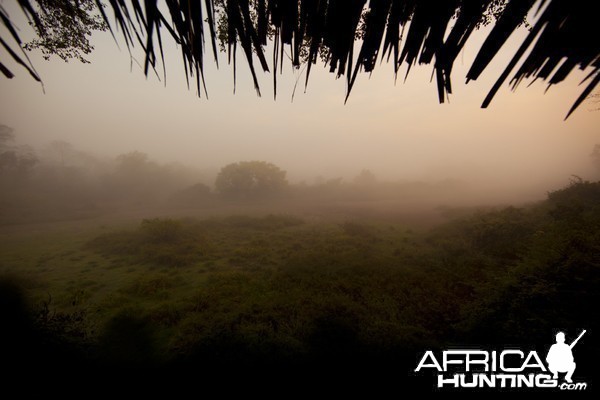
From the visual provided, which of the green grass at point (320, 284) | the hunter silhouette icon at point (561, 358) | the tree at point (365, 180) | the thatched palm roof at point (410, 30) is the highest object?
the tree at point (365, 180)

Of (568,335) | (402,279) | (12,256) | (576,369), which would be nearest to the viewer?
(576,369)

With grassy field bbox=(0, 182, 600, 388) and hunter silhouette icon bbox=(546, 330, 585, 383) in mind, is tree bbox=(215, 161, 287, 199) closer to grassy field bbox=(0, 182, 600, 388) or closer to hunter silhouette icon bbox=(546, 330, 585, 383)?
grassy field bbox=(0, 182, 600, 388)

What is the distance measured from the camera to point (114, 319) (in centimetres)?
827

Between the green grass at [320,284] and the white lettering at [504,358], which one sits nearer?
the white lettering at [504,358]

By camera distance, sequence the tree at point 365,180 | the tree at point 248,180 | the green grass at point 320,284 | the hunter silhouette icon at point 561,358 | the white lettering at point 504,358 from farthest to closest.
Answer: the tree at point 365,180 < the tree at point 248,180 < the green grass at point 320,284 < the white lettering at point 504,358 < the hunter silhouette icon at point 561,358

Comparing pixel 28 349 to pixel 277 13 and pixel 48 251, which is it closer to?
pixel 277 13

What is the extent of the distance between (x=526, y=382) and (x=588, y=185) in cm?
3317

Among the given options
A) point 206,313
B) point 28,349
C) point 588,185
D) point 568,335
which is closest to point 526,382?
point 568,335

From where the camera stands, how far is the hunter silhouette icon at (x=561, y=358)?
3.87 m

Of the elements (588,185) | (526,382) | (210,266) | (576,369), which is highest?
(588,185)

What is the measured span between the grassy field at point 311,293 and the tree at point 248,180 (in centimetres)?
3037

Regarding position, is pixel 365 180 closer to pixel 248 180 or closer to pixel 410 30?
pixel 248 180

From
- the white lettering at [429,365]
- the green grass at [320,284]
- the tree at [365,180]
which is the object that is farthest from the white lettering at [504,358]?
the tree at [365,180]

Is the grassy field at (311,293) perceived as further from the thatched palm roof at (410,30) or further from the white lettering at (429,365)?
the thatched palm roof at (410,30)
